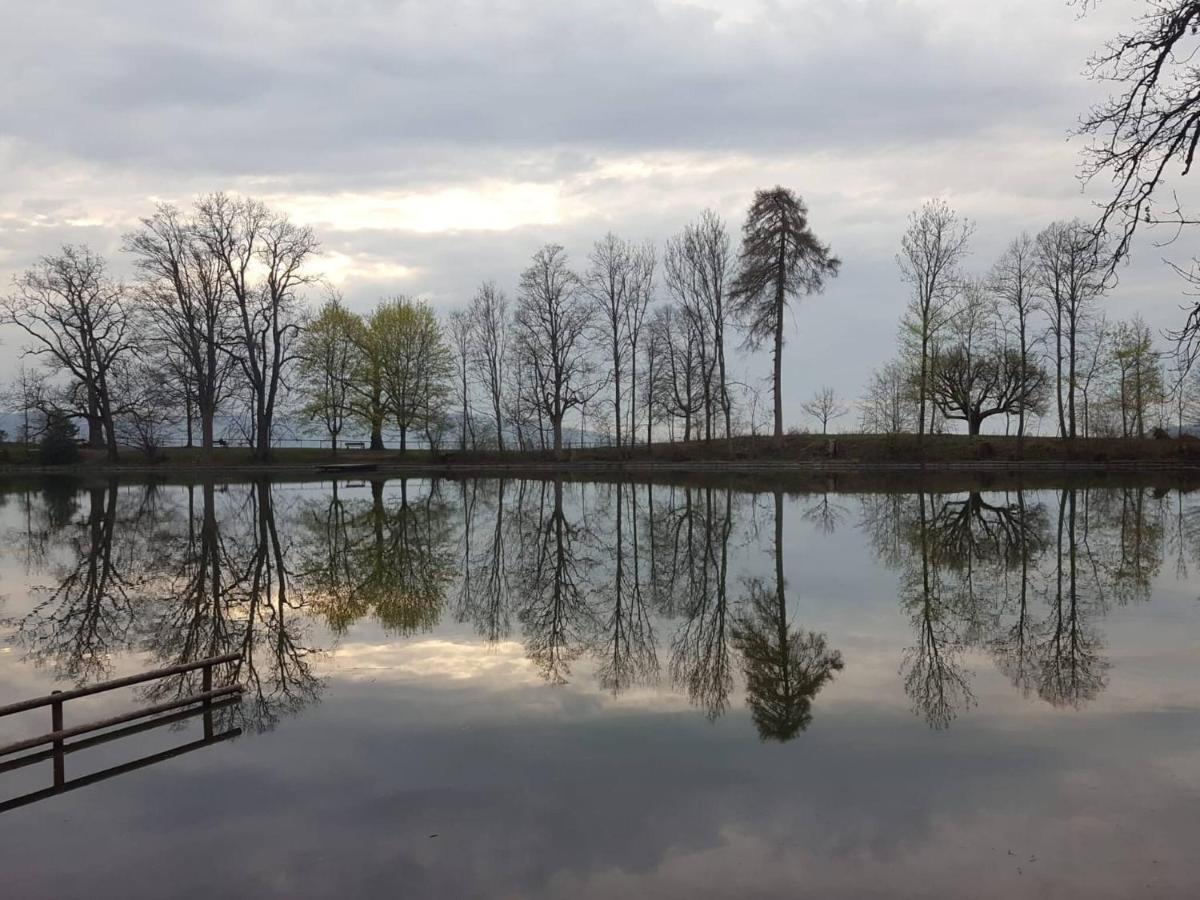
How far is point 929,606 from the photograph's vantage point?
13.8 m

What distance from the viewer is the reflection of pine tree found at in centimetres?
885

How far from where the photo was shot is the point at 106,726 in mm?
8578

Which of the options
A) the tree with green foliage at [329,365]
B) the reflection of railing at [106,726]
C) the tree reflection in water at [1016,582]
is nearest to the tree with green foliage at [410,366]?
the tree with green foliage at [329,365]

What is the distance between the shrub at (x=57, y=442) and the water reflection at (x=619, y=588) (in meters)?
29.0

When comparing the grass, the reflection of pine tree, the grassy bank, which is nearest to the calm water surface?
the reflection of pine tree

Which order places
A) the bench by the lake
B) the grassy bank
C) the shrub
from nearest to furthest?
the grassy bank
the bench by the lake
the shrub

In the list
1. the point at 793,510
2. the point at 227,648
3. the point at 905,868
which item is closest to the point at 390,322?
the point at 793,510

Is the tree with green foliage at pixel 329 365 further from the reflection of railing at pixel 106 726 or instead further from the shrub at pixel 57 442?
the reflection of railing at pixel 106 726

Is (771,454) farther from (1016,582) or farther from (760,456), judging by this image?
(1016,582)

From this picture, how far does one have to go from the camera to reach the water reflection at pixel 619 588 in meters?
10.6

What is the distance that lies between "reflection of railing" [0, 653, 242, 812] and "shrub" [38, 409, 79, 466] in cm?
5498

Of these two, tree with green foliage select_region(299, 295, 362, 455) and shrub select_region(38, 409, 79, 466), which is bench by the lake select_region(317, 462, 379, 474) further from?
shrub select_region(38, 409, 79, 466)

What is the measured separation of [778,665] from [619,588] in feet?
19.5

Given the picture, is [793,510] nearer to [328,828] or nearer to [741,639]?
[741,639]
